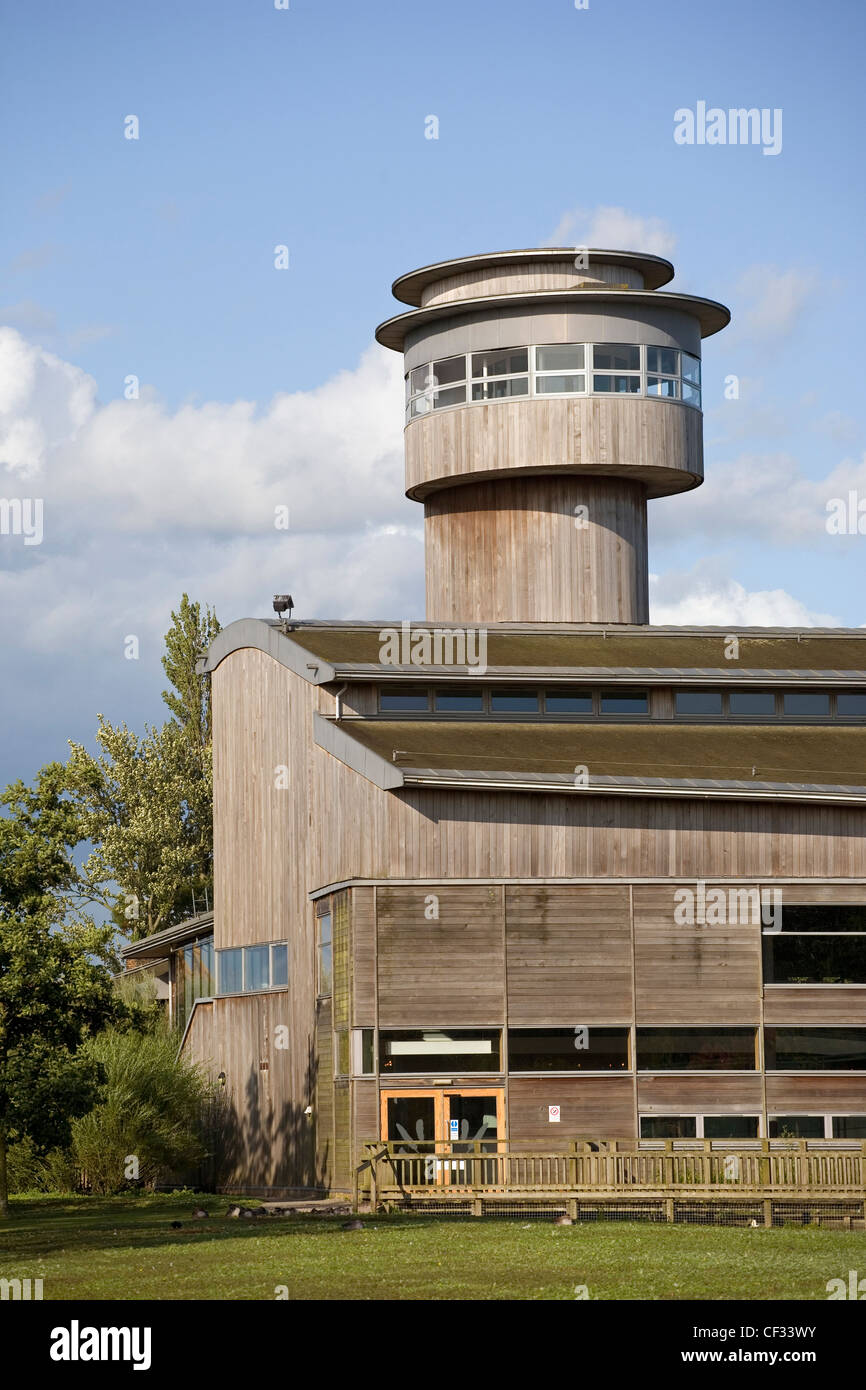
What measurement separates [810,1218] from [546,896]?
7088 millimetres

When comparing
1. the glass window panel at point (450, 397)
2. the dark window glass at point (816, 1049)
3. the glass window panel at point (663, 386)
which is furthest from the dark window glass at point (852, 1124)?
the glass window panel at point (450, 397)

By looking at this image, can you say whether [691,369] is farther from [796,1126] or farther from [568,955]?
[796,1126]

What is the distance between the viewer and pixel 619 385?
46.3 meters

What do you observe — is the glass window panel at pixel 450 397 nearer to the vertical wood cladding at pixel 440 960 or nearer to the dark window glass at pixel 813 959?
the vertical wood cladding at pixel 440 960

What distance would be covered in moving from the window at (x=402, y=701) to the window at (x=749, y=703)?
6407mm

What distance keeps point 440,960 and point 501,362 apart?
17.6 metres

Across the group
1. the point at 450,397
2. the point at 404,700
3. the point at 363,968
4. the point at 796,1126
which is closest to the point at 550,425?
the point at 450,397

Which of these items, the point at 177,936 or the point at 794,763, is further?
the point at 177,936

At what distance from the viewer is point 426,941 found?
34.4m
